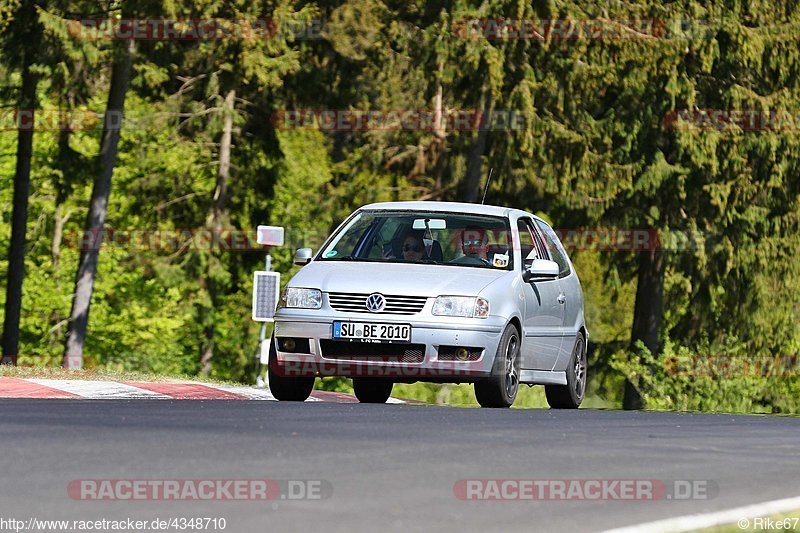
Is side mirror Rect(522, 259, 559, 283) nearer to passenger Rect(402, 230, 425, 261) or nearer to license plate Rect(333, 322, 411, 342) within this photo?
passenger Rect(402, 230, 425, 261)

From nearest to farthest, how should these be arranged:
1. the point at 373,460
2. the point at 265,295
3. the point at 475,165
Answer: the point at 373,460, the point at 265,295, the point at 475,165

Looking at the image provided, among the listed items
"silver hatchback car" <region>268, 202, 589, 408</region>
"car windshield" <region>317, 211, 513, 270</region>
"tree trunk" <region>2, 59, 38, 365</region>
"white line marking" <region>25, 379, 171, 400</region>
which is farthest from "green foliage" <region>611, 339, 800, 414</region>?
"car windshield" <region>317, 211, 513, 270</region>

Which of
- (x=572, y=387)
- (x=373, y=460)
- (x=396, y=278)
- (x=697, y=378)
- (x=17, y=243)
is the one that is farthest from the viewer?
(x=17, y=243)

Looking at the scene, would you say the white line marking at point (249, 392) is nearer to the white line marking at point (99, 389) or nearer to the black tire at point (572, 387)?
the white line marking at point (99, 389)

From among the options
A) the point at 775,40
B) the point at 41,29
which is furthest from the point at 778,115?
the point at 41,29

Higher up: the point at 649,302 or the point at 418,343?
the point at 418,343

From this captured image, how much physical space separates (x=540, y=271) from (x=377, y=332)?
5.92ft

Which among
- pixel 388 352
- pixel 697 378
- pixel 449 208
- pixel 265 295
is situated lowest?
pixel 697 378

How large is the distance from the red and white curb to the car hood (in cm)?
212

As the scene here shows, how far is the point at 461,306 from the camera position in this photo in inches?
570

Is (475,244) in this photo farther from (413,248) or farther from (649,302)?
(649,302)

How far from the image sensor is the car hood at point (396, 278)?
47.5 ft

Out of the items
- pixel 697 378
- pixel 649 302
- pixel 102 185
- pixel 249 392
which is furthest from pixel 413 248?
pixel 649 302

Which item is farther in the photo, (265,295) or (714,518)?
(265,295)
